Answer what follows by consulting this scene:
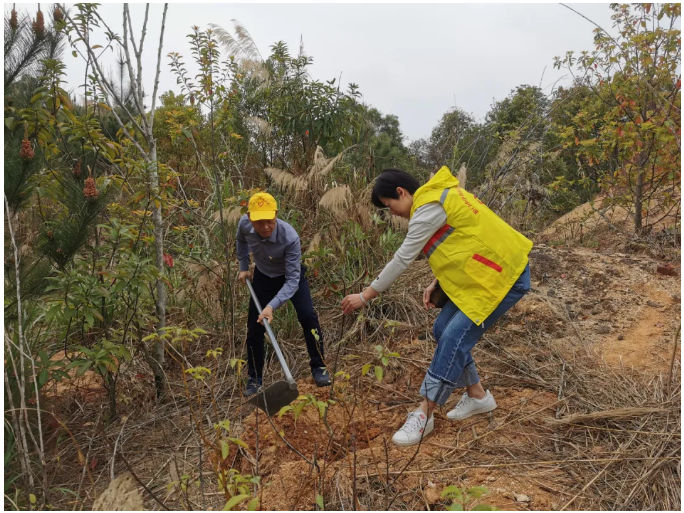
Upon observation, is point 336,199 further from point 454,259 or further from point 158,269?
point 454,259

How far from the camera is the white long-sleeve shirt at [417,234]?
236 centimetres

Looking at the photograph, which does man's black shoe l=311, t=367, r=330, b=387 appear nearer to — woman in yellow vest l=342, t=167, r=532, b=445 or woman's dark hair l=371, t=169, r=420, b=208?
woman in yellow vest l=342, t=167, r=532, b=445

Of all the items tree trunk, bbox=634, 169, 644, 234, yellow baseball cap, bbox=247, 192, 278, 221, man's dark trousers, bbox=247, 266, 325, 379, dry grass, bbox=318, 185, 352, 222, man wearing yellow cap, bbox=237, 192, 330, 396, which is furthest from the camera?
tree trunk, bbox=634, 169, 644, 234

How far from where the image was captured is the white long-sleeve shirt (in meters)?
2.36

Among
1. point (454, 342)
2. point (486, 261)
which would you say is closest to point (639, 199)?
point (486, 261)

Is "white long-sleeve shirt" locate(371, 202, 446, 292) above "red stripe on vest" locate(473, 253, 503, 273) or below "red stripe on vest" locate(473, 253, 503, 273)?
above

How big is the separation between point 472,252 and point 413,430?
1.03 meters

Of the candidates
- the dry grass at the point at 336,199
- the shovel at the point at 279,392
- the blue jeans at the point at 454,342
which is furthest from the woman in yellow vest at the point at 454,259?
the dry grass at the point at 336,199

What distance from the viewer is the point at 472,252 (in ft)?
7.71

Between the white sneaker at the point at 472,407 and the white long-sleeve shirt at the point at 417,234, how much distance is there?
0.96m

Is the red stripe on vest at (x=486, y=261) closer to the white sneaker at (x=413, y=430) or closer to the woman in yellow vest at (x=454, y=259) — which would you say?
the woman in yellow vest at (x=454, y=259)

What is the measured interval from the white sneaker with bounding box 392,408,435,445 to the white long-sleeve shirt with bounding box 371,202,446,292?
76cm

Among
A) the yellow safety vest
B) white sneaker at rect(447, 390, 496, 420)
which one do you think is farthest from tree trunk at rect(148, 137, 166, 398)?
white sneaker at rect(447, 390, 496, 420)

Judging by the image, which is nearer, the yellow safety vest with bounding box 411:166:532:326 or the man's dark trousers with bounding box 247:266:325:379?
the yellow safety vest with bounding box 411:166:532:326
